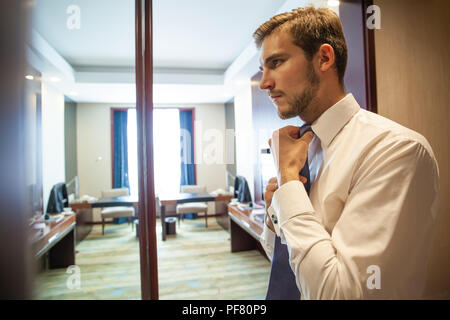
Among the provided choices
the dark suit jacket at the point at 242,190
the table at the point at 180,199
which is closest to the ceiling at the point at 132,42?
the dark suit jacket at the point at 242,190

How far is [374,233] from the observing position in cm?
28

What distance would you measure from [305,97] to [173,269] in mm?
1756

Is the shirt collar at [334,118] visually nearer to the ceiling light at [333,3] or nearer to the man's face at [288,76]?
the man's face at [288,76]

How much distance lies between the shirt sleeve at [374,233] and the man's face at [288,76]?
14 centimetres

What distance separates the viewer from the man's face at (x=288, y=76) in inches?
15.0

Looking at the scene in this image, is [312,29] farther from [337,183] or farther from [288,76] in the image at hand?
[337,183]

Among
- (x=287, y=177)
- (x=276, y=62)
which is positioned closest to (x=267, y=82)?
(x=276, y=62)

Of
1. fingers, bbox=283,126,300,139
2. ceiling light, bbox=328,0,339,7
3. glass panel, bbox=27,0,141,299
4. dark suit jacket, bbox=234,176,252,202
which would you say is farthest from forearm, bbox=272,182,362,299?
dark suit jacket, bbox=234,176,252,202

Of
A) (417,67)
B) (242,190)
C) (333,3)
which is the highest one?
(333,3)

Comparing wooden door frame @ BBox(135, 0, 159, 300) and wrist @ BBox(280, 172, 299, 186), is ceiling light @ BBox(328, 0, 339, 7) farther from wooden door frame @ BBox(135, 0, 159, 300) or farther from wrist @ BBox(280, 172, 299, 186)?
wrist @ BBox(280, 172, 299, 186)

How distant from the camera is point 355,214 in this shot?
290 millimetres

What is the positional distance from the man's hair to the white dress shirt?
15cm

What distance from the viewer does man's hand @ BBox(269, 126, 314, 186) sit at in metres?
0.35
